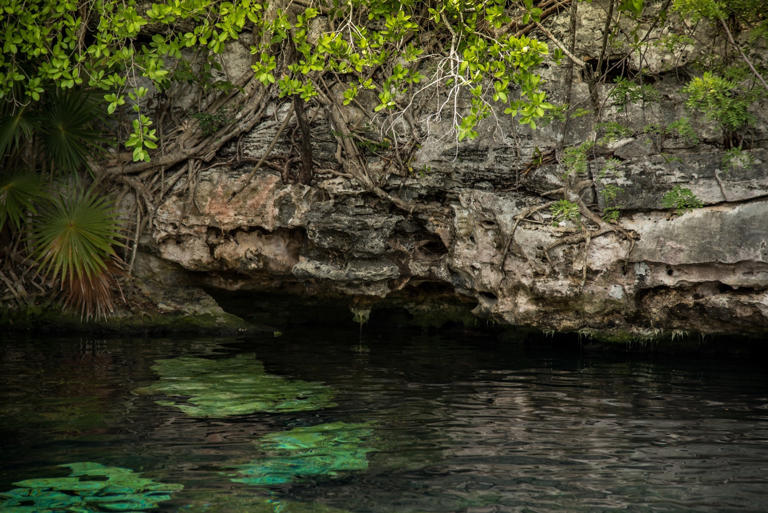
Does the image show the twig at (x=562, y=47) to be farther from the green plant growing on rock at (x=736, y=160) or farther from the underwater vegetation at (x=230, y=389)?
the underwater vegetation at (x=230, y=389)

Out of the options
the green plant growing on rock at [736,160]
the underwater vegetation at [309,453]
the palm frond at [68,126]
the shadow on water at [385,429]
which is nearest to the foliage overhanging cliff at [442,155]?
the green plant growing on rock at [736,160]

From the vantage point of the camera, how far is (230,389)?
6.68m

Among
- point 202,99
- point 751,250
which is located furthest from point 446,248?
point 202,99

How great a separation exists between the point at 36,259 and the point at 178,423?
18.8 feet

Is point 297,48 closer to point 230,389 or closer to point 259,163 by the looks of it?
point 259,163

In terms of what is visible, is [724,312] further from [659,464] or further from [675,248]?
[659,464]

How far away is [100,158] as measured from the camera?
1060cm

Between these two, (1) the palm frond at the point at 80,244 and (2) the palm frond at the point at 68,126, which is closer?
(1) the palm frond at the point at 80,244

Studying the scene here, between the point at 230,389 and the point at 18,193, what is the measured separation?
5.10m

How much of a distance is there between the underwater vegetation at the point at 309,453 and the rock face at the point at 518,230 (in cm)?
383

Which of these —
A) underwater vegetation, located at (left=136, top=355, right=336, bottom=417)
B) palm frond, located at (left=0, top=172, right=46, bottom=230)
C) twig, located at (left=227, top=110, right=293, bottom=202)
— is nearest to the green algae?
underwater vegetation, located at (left=136, top=355, right=336, bottom=417)

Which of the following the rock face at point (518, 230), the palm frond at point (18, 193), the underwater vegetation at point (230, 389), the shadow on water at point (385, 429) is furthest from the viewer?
the palm frond at point (18, 193)

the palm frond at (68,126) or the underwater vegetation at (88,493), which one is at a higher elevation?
the palm frond at (68,126)

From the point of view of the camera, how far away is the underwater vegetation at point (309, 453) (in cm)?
417
